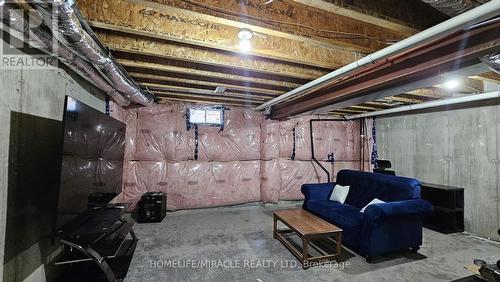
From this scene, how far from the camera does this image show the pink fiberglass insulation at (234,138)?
458 centimetres

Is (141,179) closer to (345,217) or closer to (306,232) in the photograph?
(306,232)

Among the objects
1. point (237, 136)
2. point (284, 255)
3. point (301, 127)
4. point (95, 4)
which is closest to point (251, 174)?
point (237, 136)

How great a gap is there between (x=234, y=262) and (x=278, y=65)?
228 centimetres

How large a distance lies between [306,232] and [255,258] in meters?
0.70

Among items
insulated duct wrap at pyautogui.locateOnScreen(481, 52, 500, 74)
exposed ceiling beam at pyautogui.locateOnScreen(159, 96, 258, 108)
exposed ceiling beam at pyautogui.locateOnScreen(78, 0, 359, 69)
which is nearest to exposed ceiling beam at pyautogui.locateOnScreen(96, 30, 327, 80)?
exposed ceiling beam at pyautogui.locateOnScreen(78, 0, 359, 69)

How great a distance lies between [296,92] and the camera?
301 cm

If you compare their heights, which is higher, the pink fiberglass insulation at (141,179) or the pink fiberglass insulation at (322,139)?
the pink fiberglass insulation at (322,139)

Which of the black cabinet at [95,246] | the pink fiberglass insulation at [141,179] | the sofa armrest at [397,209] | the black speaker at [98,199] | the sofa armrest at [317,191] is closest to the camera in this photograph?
the black cabinet at [95,246]

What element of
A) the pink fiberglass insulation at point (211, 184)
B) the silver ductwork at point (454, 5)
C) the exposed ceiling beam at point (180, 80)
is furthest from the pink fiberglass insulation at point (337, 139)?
the silver ductwork at point (454, 5)

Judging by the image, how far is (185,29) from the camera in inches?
72.6

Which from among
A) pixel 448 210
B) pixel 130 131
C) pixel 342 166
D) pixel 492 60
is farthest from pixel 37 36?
pixel 342 166

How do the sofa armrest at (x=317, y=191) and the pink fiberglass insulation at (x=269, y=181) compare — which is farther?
the pink fiberglass insulation at (x=269, y=181)

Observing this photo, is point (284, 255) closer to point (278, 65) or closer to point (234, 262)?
point (234, 262)

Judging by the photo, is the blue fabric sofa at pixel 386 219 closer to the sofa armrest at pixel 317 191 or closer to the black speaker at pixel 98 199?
the sofa armrest at pixel 317 191
